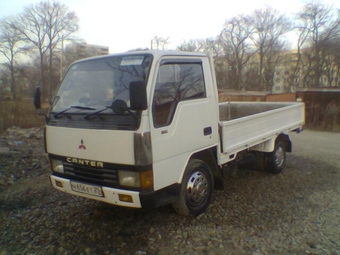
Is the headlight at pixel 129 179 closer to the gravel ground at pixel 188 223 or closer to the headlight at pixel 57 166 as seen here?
the gravel ground at pixel 188 223

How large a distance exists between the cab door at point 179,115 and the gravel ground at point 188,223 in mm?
765

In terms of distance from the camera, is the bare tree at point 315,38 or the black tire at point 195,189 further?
the bare tree at point 315,38

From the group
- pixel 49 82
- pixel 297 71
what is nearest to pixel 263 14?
pixel 297 71

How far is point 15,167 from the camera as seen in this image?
21.3 feet

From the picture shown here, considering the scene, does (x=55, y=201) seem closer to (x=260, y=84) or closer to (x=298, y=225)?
(x=298, y=225)

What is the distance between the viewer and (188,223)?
3.95 meters

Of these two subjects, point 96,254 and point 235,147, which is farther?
point 235,147

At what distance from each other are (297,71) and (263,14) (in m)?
9.36

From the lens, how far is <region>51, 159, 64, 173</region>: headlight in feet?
12.7

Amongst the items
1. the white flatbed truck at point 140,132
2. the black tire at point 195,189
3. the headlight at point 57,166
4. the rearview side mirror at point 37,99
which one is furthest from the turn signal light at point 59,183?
the black tire at point 195,189

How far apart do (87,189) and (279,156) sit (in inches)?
168

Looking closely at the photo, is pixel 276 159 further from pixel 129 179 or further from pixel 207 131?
pixel 129 179

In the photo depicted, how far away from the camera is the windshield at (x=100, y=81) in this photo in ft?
11.4

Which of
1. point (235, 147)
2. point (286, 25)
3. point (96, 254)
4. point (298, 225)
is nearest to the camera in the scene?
point (96, 254)
